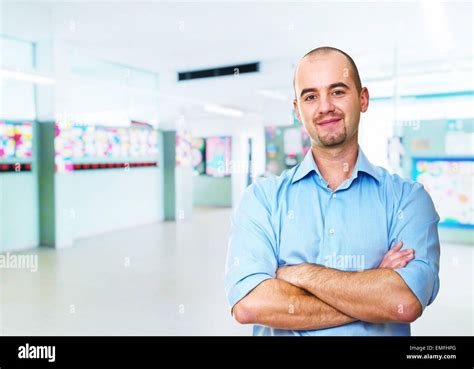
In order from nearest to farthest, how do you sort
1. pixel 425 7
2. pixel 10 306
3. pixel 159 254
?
pixel 10 306 < pixel 425 7 < pixel 159 254

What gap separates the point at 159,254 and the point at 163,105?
165 inches

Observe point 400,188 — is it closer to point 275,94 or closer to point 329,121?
point 329,121

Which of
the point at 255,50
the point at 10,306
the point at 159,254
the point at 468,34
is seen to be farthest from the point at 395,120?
the point at 10,306

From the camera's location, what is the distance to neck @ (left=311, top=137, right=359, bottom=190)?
119 cm

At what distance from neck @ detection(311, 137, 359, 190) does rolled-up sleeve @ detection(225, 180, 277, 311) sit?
0.18 metres

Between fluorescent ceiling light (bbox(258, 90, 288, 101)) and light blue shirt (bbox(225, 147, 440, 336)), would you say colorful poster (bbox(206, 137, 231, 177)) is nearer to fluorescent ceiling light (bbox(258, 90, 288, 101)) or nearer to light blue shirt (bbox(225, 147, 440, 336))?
fluorescent ceiling light (bbox(258, 90, 288, 101))

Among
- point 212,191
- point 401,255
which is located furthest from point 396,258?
point 212,191

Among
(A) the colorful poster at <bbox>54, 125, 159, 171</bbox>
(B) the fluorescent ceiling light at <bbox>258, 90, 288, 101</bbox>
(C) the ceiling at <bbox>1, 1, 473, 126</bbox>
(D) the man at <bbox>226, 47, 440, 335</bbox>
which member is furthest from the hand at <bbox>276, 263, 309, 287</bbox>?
(B) the fluorescent ceiling light at <bbox>258, 90, 288, 101</bbox>

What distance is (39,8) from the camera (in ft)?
15.7

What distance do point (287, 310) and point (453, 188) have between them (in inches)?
223

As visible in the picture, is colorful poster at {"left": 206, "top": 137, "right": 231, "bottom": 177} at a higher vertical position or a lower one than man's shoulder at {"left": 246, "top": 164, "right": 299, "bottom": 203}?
higher

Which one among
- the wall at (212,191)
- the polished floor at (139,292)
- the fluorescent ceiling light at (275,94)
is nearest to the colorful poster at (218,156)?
the wall at (212,191)

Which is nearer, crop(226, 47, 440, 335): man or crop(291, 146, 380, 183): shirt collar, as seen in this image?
crop(226, 47, 440, 335): man

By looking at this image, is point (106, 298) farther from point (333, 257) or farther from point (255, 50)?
point (255, 50)
